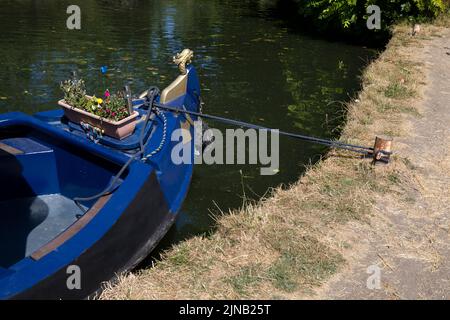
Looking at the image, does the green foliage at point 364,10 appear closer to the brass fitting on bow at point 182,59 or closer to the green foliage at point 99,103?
the brass fitting on bow at point 182,59

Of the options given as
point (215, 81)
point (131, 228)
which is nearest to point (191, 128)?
point (131, 228)

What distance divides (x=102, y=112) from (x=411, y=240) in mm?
3410

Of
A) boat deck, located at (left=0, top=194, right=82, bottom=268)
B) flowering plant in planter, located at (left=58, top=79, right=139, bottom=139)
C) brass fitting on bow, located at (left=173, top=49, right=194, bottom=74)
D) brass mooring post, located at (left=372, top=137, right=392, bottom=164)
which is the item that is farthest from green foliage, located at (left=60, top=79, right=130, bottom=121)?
brass mooring post, located at (left=372, top=137, right=392, bottom=164)

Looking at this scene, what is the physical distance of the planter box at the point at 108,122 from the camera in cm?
541

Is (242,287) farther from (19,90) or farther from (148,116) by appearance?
(19,90)

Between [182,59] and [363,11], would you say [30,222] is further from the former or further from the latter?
[363,11]

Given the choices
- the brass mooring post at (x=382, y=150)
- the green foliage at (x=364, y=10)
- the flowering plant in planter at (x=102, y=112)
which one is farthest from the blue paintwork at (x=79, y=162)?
the green foliage at (x=364, y=10)

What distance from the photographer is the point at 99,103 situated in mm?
5582

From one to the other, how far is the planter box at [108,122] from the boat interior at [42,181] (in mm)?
342

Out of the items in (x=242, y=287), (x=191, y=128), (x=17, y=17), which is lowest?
(x=242, y=287)

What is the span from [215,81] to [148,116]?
→ 19.4 ft

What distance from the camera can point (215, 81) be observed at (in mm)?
11461

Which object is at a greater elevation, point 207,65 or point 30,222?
point 207,65

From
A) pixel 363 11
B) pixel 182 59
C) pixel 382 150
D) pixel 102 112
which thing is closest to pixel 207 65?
pixel 363 11
